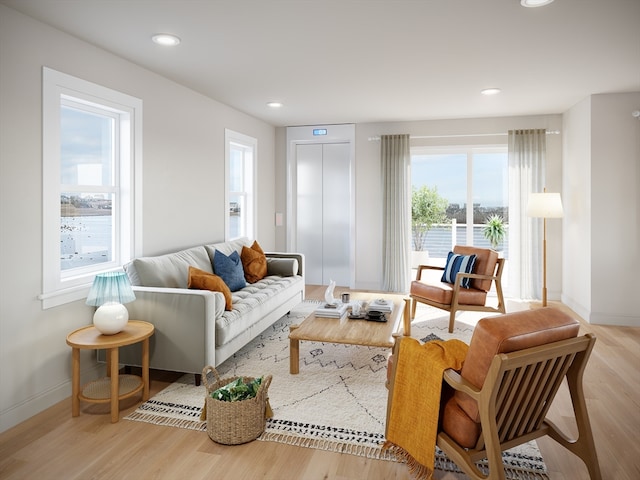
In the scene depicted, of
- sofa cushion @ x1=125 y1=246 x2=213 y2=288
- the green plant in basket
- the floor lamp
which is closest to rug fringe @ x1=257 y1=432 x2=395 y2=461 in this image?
the green plant in basket

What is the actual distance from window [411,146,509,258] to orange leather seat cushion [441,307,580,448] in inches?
191

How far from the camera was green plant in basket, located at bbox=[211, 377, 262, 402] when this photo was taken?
2.57m

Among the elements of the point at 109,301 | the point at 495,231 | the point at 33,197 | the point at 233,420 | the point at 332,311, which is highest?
the point at 33,197

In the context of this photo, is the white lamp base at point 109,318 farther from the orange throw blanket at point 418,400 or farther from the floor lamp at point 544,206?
the floor lamp at point 544,206

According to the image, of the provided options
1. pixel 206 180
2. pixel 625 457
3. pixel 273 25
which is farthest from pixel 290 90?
pixel 625 457

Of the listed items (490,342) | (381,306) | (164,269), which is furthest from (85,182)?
(490,342)

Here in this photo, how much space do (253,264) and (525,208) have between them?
12.6 ft

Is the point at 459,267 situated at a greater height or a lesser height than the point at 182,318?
greater

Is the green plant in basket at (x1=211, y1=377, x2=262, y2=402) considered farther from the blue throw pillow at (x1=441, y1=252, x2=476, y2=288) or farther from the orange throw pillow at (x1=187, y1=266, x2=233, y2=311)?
the blue throw pillow at (x1=441, y1=252, x2=476, y2=288)

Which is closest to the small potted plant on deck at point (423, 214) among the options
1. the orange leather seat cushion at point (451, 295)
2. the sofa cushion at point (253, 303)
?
the orange leather seat cushion at point (451, 295)

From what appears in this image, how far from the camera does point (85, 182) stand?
11.5 ft

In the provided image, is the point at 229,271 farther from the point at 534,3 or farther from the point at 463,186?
the point at 463,186

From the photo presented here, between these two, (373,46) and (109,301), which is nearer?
(109,301)

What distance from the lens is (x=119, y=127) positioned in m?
3.83
